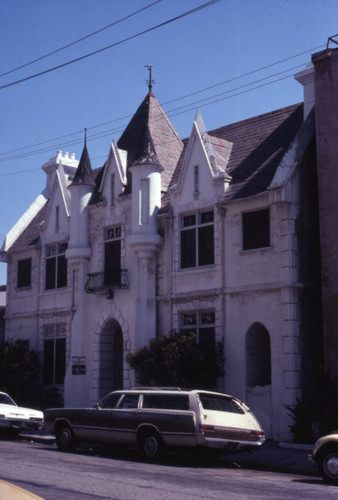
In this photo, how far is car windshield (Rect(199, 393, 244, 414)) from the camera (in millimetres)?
16750

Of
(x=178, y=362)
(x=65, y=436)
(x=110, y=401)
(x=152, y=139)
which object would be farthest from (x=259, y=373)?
(x=152, y=139)

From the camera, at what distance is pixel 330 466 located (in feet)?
44.9

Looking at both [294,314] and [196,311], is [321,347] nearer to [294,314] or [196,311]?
[294,314]

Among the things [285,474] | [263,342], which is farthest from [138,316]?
[285,474]

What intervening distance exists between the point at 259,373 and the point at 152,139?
10.2 m

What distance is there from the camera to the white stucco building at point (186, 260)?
2286cm

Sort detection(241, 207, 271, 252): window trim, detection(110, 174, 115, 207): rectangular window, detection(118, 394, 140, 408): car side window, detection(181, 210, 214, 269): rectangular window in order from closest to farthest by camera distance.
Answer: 1. detection(118, 394, 140, 408): car side window
2. detection(241, 207, 271, 252): window trim
3. detection(181, 210, 214, 269): rectangular window
4. detection(110, 174, 115, 207): rectangular window

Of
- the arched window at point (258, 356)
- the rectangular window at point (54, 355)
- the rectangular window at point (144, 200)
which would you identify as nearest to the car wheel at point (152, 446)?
the arched window at point (258, 356)

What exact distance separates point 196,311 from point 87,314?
220 inches

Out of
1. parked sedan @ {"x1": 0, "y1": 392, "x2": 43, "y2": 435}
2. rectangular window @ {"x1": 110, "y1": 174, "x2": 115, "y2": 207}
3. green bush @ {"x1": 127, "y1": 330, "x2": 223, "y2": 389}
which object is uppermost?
rectangular window @ {"x1": 110, "y1": 174, "x2": 115, "y2": 207}

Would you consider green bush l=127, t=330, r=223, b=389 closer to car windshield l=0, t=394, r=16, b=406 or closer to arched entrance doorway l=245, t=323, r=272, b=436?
arched entrance doorway l=245, t=323, r=272, b=436

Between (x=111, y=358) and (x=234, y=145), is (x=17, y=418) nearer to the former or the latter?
(x=111, y=358)

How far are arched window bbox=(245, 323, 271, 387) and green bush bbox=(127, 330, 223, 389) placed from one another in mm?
994

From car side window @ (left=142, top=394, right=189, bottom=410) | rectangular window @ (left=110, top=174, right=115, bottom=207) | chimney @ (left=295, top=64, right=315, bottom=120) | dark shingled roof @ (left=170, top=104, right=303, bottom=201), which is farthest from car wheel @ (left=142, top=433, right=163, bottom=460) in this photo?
rectangular window @ (left=110, top=174, right=115, bottom=207)
